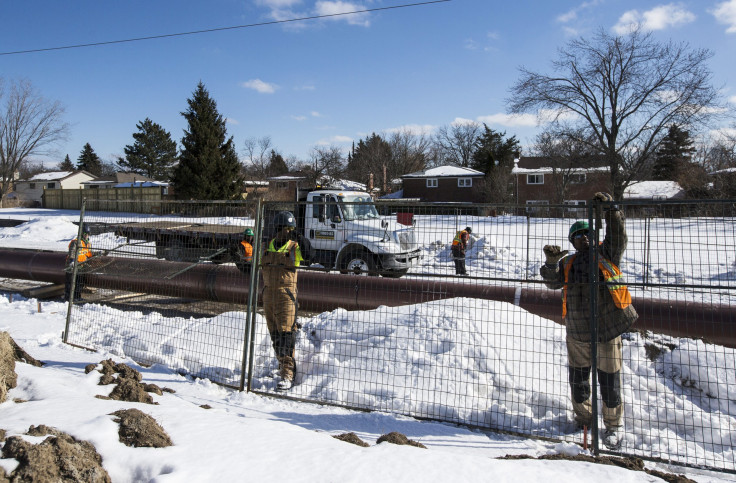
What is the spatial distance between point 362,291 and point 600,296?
4.05m

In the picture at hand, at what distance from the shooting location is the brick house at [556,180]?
36.8 meters

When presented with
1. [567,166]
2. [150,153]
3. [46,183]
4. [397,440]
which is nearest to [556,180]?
[567,166]

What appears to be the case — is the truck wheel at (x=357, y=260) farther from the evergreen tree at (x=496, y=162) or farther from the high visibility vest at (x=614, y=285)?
the evergreen tree at (x=496, y=162)

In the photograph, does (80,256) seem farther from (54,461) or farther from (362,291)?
(54,461)

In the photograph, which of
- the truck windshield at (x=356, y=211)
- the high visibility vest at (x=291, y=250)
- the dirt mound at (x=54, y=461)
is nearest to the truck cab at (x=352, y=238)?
the truck windshield at (x=356, y=211)

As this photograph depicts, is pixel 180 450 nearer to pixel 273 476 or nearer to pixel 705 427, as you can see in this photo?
pixel 273 476

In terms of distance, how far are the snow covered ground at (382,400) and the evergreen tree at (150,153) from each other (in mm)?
63496

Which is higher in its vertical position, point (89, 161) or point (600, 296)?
point (89, 161)

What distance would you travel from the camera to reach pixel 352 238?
1076 centimetres

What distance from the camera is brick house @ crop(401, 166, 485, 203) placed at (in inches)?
1770

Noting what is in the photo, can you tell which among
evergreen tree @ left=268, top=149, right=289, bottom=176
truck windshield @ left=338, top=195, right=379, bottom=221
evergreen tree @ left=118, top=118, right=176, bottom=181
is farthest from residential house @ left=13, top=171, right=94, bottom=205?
truck windshield @ left=338, top=195, right=379, bottom=221

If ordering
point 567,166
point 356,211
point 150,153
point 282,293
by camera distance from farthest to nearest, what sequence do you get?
point 150,153
point 567,166
point 356,211
point 282,293

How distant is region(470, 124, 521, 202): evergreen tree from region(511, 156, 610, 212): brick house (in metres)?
1.54

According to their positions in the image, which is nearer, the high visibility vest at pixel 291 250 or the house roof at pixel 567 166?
the high visibility vest at pixel 291 250
